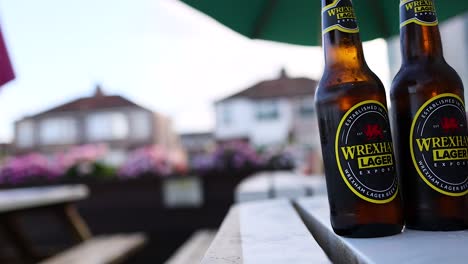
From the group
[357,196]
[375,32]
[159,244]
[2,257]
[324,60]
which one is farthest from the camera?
[159,244]

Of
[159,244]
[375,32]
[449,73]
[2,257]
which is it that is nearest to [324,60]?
[449,73]

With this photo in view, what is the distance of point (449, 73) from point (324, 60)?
0.20 metres

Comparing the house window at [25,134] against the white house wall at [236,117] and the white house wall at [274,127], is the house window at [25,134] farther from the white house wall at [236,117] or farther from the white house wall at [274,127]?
the white house wall at [274,127]

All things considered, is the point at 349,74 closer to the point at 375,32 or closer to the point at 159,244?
the point at 375,32

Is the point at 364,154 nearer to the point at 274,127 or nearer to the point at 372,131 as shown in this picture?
the point at 372,131

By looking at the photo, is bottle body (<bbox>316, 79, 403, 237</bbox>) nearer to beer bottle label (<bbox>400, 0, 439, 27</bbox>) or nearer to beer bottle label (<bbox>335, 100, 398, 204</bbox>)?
beer bottle label (<bbox>335, 100, 398, 204</bbox>)

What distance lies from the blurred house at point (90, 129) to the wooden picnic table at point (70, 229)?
69.1 feet

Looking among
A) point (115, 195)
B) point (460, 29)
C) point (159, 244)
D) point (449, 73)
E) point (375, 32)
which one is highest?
point (460, 29)

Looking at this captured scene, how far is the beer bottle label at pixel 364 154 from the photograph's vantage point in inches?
25.6

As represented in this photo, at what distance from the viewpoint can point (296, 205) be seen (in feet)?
4.30

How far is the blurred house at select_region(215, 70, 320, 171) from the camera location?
2133 cm

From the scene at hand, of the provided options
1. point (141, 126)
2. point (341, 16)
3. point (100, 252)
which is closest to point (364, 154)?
point (341, 16)

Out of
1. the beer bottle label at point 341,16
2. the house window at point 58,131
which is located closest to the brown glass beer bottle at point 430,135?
the beer bottle label at point 341,16

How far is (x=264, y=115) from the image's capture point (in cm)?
2345
